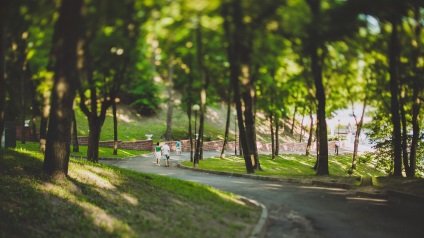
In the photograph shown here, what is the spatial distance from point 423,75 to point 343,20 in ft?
31.6

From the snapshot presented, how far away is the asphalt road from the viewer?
29.2 feet

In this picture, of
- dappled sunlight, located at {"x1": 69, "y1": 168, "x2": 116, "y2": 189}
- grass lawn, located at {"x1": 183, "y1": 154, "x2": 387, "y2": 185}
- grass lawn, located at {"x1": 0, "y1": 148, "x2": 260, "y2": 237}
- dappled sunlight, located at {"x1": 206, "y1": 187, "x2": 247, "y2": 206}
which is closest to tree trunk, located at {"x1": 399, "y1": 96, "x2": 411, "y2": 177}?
grass lawn, located at {"x1": 183, "y1": 154, "x2": 387, "y2": 185}

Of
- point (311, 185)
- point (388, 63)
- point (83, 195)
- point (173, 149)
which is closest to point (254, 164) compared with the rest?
point (311, 185)

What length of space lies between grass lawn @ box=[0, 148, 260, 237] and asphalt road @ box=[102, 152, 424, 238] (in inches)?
35.7

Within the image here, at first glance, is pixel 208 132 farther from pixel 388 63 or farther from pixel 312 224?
pixel 312 224

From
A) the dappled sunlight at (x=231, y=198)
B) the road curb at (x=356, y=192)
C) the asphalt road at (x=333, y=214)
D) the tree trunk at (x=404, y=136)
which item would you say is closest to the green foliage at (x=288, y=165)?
the road curb at (x=356, y=192)

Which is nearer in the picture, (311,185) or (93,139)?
(311,185)

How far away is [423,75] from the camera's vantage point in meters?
18.6

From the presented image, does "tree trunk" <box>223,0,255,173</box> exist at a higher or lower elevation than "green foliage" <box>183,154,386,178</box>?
higher

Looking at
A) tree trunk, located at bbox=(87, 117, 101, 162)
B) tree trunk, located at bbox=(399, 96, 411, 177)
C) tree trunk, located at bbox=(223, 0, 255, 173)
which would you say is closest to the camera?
tree trunk, located at bbox=(223, 0, 255, 173)

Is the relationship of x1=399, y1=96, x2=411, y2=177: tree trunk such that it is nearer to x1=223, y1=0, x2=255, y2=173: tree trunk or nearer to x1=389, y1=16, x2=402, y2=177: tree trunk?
x1=389, y1=16, x2=402, y2=177: tree trunk

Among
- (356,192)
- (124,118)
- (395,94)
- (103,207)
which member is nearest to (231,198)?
(103,207)

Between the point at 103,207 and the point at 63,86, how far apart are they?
283 centimetres

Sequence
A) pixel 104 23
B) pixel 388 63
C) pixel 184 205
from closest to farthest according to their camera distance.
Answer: pixel 104 23 < pixel 184 205 < pixel 388 63
